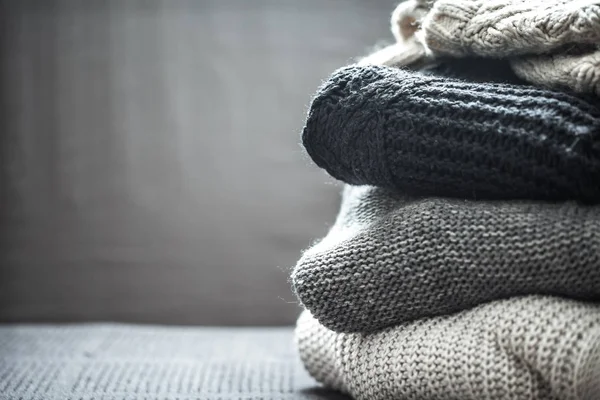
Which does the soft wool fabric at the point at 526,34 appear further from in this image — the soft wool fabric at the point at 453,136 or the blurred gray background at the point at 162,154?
the blurred gray background at the point at 162,154

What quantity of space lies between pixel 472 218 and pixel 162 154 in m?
0.74

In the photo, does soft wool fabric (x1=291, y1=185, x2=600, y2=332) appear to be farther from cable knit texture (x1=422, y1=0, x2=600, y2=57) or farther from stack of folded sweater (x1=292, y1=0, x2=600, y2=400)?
cable knit texture (x1=422, y1=0, x2=600, y2=57)

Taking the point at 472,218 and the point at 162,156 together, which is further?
the point at 162,156

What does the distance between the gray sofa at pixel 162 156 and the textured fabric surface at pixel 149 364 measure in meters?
0.19

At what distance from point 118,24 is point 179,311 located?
→ 462mm

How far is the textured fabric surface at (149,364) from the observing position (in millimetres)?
655

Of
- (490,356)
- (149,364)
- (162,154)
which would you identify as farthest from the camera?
(162,154)

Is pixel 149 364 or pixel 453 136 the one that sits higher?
pixel 453 136

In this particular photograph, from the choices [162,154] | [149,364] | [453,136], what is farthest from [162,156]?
[453,136]

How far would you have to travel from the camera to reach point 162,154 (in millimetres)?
1147

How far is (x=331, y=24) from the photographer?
3.82ft

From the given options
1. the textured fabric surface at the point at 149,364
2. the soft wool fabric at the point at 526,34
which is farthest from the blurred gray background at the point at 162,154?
the soft wool fabric at the point at 526,34

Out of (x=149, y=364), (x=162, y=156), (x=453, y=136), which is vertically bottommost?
(x=149, y=364)

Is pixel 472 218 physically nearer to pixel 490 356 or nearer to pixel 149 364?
pixel 490 356
